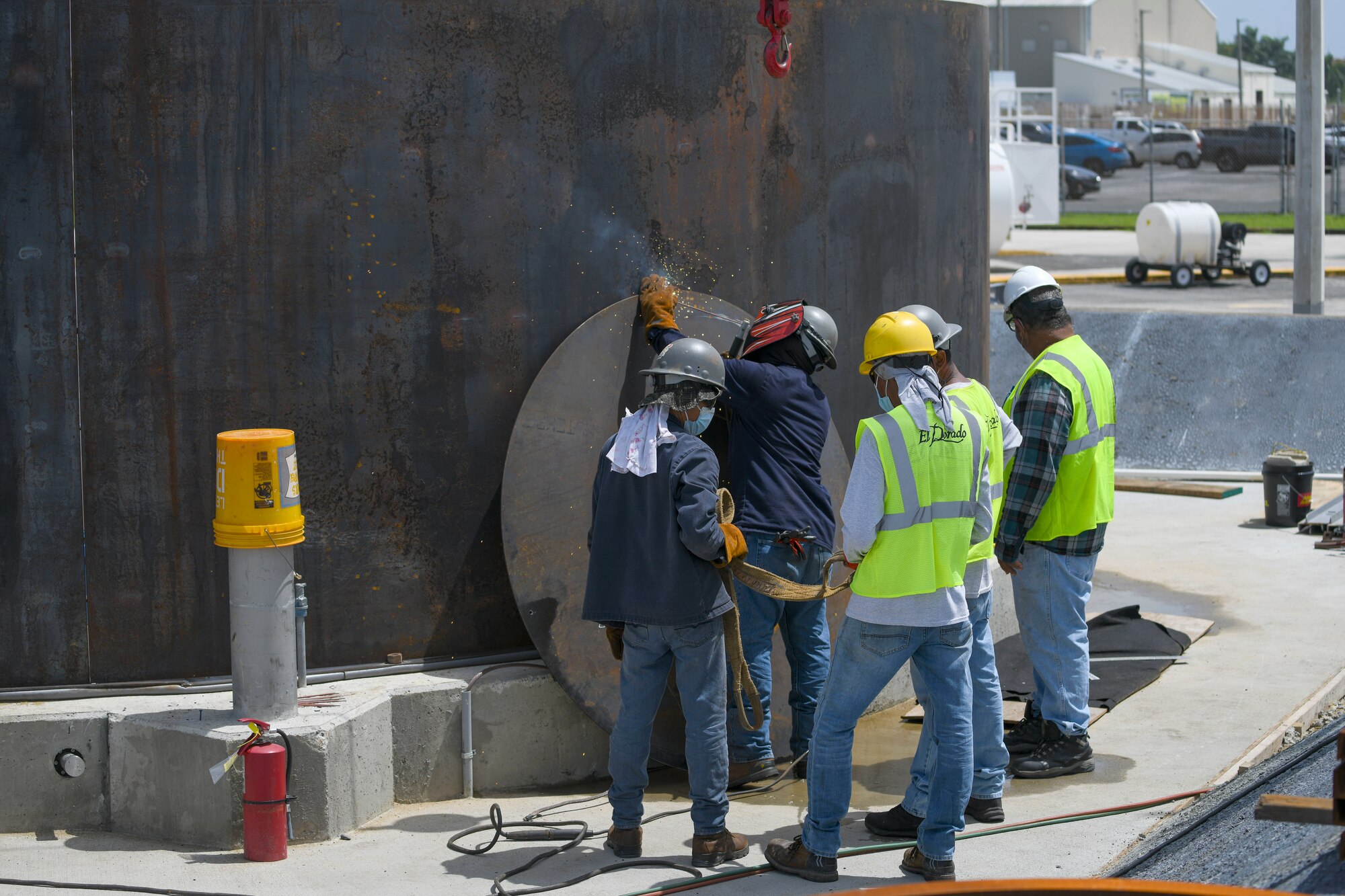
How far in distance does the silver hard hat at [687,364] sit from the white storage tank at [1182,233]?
21.5m

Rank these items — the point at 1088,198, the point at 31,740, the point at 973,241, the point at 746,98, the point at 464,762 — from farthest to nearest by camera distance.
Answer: the point at 1088,198
the point at 973,241
the point at 746,98
the point at 464,762
the point at 31,740

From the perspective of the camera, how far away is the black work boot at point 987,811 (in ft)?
19.4

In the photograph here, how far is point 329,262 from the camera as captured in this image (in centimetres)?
609

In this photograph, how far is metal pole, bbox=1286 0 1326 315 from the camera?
17000 mm

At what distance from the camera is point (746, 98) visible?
6.70m

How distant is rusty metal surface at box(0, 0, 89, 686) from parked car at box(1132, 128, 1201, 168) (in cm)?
5131

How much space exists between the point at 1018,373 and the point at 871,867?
1025 centimetres

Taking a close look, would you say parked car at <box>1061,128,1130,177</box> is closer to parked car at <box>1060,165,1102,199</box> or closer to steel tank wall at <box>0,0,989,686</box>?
parked car at <box>1060,165,1102,199</box>

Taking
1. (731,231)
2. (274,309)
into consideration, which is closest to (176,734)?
(274,309)

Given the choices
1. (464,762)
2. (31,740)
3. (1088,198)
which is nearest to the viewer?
(31,740)

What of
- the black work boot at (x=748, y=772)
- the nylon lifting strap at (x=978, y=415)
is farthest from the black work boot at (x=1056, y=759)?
the nylon lifting strap at (x=978, y=415)

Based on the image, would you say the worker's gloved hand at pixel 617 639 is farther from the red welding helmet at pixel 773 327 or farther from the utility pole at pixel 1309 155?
the utility pole at pixel 1309 155

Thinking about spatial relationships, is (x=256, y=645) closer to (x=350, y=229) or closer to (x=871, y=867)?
(x=350, y=229)

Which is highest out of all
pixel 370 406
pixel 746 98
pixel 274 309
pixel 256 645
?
pixel 746 98
